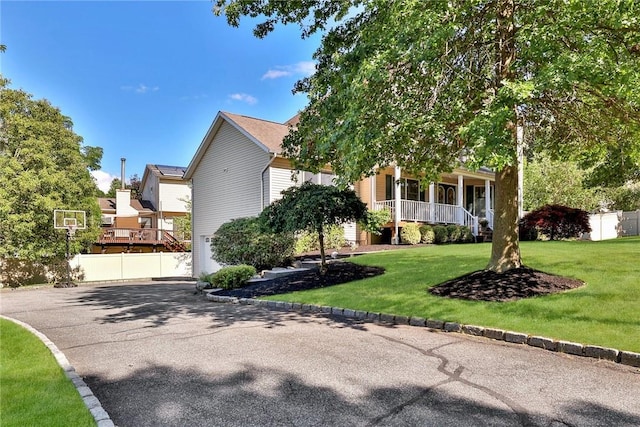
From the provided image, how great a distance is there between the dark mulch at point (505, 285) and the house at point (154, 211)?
25841mm

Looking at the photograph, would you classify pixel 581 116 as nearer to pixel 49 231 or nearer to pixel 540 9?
pixel 540 9

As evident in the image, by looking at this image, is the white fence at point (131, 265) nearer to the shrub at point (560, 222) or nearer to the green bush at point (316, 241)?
the green bush at point (316, 241)

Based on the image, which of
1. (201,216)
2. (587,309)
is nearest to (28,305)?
(201,216)

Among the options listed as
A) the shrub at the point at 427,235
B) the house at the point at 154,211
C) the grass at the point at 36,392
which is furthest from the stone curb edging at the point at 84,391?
the house at the point at 154,211

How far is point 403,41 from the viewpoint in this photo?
6.05 m

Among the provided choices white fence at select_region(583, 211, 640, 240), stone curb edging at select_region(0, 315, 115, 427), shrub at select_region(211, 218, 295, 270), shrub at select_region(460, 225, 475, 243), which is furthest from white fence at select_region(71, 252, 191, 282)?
white fence at select_region(583, 211, 640, 240)

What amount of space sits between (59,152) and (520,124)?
23.4 metres

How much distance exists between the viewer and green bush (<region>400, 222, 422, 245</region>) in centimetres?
1942

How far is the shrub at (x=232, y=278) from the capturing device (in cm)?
1277

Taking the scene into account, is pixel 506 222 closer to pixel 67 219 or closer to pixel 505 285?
pixel 505 285

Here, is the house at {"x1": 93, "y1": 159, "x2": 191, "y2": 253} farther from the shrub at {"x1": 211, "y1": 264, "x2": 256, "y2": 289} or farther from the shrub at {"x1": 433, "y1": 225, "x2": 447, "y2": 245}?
the shrub at {"x1": 433, "y1": 225, "x2": 447, "y2": 245}

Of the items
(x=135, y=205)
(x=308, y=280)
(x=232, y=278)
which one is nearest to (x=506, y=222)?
(x=308, y=280)

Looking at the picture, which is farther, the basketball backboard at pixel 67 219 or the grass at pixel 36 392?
the basketball backboard at pixel 67 219

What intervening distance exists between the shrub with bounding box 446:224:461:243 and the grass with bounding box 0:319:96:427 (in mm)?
18059
